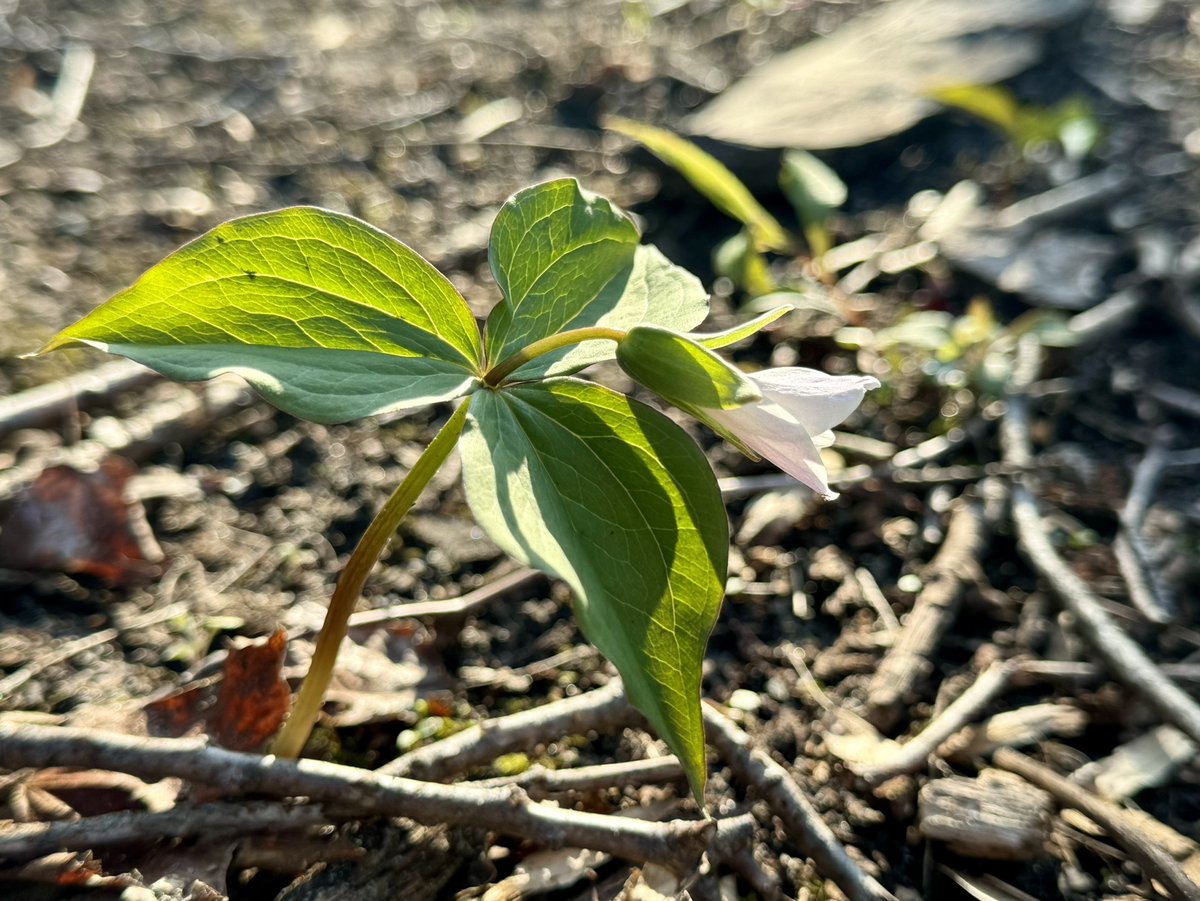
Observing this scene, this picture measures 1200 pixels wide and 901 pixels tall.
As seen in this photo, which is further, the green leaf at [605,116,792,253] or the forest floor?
the green leaf at [605,116,792,253]

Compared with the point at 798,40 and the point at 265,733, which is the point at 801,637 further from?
the point at 798,40

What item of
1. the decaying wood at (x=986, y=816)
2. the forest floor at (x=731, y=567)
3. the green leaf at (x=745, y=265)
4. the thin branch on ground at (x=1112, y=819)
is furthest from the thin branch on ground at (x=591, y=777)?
the green leaf at (x=745, y=265)

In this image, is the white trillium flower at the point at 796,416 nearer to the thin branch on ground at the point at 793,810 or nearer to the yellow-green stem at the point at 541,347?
the yellow-green stem at the point at 541,347

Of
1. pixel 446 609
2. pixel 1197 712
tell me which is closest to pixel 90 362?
pixel 446 609

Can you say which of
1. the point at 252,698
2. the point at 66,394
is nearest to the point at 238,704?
the point at 252,698

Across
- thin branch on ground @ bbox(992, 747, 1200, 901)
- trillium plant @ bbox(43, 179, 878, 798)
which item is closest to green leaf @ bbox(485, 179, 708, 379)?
trillium plant @ bbox(43, 179, 878, 798)

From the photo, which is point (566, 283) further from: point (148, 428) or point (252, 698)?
point (148, 428)

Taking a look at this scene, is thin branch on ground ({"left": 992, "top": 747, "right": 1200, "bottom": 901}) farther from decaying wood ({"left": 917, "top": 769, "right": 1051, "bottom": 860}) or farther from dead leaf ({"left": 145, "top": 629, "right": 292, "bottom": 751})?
dead leaf ({"left": 145, "top": 629, "right": 292, "bottom": 751})
